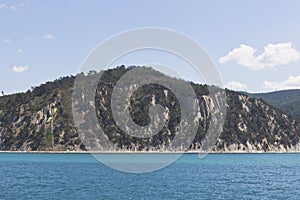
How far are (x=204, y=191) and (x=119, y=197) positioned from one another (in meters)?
15.5

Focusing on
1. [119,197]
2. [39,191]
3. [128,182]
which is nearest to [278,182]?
[128,182]

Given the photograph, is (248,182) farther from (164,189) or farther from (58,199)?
(58,199)

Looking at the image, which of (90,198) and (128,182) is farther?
(128,182)

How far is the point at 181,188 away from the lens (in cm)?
7662

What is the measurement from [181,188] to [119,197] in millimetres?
15280

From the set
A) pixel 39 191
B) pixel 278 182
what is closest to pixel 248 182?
pixel 278 182

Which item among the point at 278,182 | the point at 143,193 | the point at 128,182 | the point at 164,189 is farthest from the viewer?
the point at 278,182

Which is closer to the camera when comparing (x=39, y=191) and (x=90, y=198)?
(x=90, y=198)

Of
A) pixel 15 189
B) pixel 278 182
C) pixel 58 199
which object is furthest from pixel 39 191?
pixel 278 182

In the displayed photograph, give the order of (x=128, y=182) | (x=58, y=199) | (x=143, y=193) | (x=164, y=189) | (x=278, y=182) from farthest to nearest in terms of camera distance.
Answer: (x=278, y=182) → (x=128, y=182) → (x=164, y=189) → (x=143, y=193) → (x=58, y=199)

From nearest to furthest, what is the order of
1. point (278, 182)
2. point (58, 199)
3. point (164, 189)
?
1. point (58, 199)
2. point (164, 189)
3. point (278, 182)

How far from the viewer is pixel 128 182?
84.6 m

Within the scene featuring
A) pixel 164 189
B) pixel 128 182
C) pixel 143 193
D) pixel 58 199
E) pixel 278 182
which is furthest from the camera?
pixel 278 182

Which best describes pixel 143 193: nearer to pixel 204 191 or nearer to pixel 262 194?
pixel 204 191
